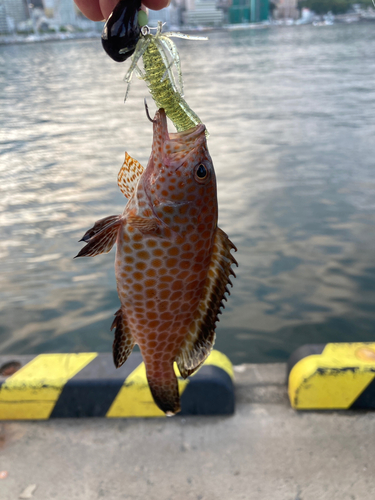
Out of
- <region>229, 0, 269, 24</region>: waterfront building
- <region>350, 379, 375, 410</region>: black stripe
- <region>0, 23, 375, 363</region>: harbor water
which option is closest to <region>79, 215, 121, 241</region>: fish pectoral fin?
<region>350, 379, 375, 410</region>: black stripe

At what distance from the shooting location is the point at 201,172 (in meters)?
1.73

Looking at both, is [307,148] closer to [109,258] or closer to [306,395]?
[109,258]

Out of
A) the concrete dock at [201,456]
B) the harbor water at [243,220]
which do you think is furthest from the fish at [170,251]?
the harbor water at [243,220]

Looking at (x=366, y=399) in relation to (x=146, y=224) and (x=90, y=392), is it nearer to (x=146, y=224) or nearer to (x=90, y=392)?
(x=90, y=392)

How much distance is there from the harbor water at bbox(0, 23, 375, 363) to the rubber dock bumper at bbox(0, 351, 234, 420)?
217cm

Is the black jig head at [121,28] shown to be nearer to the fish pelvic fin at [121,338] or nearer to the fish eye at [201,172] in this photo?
the fish eye at [201,172]

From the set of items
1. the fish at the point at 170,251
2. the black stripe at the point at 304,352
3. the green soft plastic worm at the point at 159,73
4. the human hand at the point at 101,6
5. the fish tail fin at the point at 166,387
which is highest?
the human hand at the point at 101,6

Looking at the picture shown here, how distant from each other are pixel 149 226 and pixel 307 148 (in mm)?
14900

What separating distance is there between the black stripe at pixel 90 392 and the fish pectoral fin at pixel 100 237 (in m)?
3.36

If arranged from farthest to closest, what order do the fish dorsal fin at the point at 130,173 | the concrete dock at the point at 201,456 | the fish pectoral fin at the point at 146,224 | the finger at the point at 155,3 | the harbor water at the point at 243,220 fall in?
the harbor water at the point at 243,220 → the concrete dock at the point at 201,456 → the finger at the point at 155,3 → the fish dorsal fin at the point at 130,173 → the fish pectoral fin at the point at 146,224

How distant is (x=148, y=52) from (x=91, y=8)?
2.24ft

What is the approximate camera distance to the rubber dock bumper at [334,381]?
4.58 meters

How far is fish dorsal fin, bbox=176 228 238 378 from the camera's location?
5.90ft

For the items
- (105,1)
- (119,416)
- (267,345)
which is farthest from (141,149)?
(105,1)
